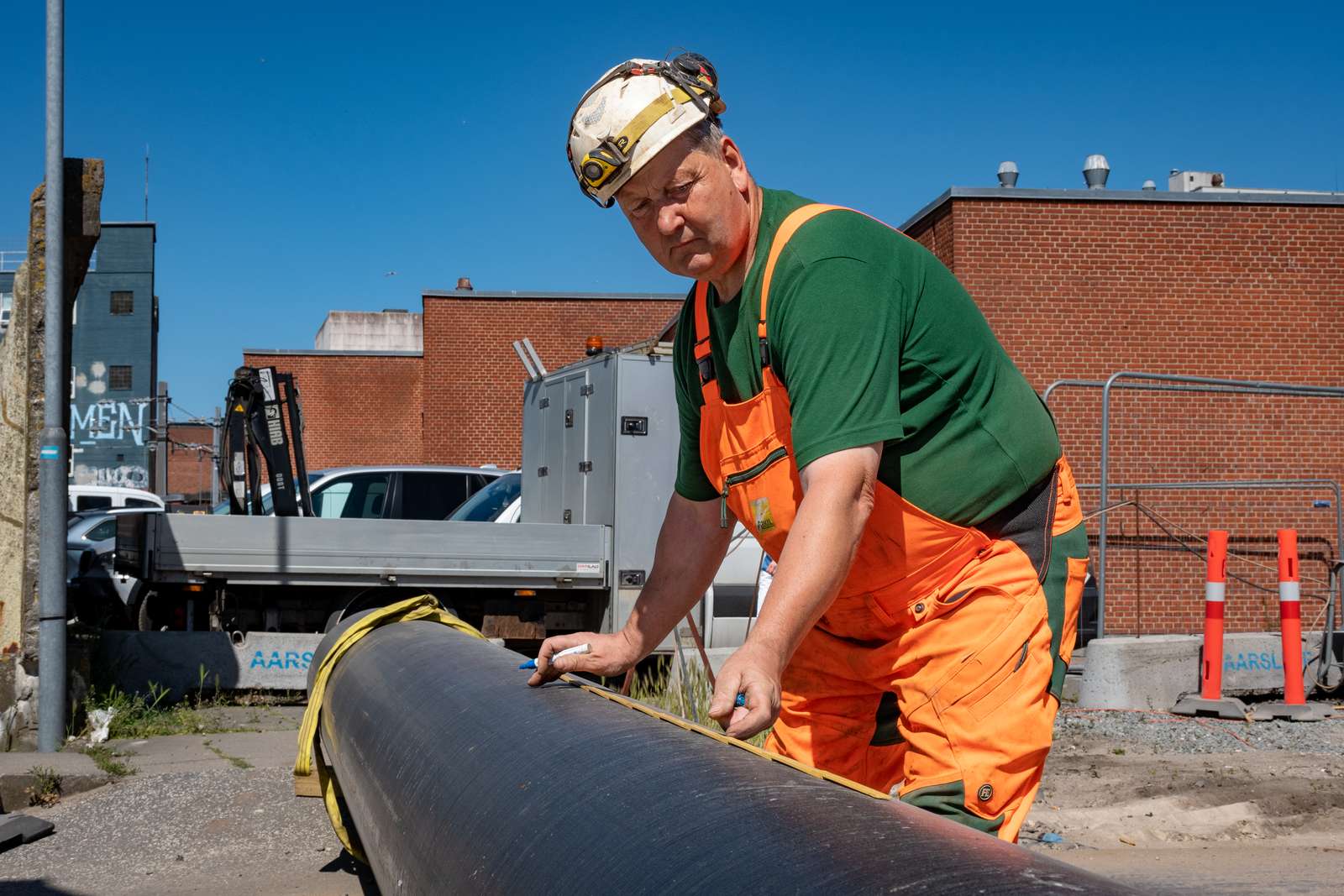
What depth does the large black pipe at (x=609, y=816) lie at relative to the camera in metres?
1.31

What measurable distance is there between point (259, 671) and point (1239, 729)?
7.58m

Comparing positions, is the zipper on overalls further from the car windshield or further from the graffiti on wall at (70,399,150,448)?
the graffiti on wall at (70,399,150,448)

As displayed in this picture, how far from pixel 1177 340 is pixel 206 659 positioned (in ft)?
39.1

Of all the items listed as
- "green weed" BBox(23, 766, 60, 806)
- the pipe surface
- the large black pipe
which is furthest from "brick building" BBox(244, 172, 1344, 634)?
the large black pipe

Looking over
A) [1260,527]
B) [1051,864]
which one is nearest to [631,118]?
[1051,864]

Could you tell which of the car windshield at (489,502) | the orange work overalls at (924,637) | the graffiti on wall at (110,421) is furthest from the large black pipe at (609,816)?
the graffiti on wall at (110,421)

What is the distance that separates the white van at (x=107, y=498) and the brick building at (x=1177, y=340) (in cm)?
1458

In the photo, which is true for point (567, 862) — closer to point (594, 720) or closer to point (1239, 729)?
point (594, 720)

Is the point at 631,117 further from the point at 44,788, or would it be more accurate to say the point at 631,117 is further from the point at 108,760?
the point at 108,760

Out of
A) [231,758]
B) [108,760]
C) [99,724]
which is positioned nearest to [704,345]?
[231,758]

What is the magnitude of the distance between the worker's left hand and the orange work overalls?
151mm

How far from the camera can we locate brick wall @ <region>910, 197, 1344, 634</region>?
1507cm

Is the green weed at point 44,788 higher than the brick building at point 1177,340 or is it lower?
lower

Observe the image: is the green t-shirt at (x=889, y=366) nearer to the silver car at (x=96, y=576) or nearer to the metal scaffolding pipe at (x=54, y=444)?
the metal scaffolding pipe at (x=54, y=444)
